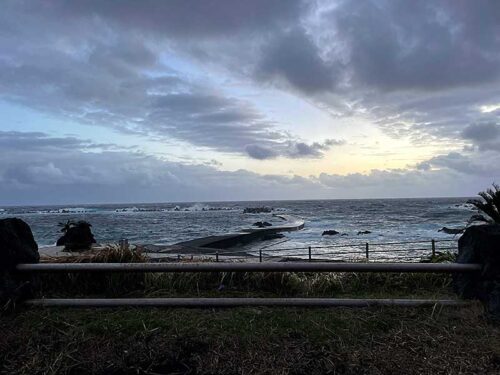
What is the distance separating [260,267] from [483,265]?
248 cm

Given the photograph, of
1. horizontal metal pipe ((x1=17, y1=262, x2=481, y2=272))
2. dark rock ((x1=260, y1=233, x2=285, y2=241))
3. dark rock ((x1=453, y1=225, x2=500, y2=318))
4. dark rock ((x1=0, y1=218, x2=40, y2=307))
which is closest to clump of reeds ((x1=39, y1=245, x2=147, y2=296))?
dark rock ((x1=0, y1=218, x2=40, y2=307))

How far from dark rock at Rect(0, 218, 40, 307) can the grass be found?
0.78 ft

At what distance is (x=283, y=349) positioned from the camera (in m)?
4.21

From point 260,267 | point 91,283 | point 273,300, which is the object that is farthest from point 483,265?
point 91,283

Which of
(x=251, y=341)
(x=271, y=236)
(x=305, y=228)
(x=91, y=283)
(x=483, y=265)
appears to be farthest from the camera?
(x=305, y=228)

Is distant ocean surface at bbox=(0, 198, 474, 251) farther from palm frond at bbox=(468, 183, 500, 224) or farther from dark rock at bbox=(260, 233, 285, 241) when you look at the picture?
palm frond at bbox=(468, 183, 500, 224)

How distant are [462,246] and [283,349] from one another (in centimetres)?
277

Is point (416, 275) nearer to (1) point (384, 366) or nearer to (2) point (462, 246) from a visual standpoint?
(2) point (462, 246)

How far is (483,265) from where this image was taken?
5137 mm

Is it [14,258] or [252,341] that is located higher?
[14,258]

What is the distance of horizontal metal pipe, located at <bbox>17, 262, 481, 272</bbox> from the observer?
519 centimetres

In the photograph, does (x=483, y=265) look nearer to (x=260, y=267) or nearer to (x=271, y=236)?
(x=260, y=267)

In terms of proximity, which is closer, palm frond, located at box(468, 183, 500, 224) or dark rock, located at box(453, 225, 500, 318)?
dark rock, located at box(453, 225, 500, 318)

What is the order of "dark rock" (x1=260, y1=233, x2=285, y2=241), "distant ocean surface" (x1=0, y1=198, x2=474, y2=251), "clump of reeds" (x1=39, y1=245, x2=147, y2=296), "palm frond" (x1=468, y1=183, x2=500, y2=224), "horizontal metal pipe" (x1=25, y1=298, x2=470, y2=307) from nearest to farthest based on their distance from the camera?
"horizontal metal pipe" (x1=25, y1=298, x2=470, y2=307)
"clump of reeds" (x1=39, y1=245, x2=147, y2=296)
"palm frond" (x1=468, y1=183, x2=500, y2=224)
"dark rock" (x1=260, y1=233, x2=285, y2=241)
"distant ocean surface" (x1=0, y1=198, x2=474, y2=251)
